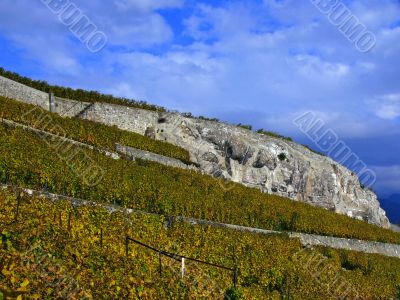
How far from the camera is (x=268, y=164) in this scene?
40.9m

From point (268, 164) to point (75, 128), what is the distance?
19908mm

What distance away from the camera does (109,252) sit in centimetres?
1194

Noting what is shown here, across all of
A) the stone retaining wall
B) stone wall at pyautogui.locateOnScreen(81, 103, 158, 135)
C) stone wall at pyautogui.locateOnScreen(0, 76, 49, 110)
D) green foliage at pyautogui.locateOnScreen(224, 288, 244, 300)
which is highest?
stone wall at pyautogui.locateOnScreen(81, 103, 158, 135)

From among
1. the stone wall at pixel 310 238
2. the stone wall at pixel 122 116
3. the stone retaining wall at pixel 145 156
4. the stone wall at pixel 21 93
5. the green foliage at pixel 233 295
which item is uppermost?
the stone wall at pixel 122 116

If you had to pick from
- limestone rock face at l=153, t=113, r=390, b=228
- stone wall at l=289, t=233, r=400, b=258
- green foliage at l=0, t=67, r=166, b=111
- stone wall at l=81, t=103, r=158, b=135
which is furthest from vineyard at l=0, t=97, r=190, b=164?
stone wall at l=289, t=233, r=400, b=258

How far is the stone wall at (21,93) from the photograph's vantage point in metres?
27.7

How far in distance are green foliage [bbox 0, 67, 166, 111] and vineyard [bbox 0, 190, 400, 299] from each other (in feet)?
61.8

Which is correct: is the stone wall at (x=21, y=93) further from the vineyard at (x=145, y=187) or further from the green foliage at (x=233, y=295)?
the green foliage at (x=233, y=295)

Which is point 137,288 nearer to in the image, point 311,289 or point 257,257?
point 257,257

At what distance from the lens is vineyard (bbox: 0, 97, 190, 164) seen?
22752mm

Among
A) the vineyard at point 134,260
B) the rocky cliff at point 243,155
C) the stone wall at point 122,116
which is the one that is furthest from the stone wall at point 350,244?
the stone wall at point 122,116

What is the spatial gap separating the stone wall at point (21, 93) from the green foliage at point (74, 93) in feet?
10.8

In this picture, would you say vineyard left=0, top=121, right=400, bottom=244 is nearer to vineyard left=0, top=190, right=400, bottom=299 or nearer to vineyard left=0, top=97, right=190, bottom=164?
vineyard left=0, top=190, right=400, bottom=299

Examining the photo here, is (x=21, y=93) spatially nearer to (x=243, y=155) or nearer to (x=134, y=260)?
(x=243, y=155)
